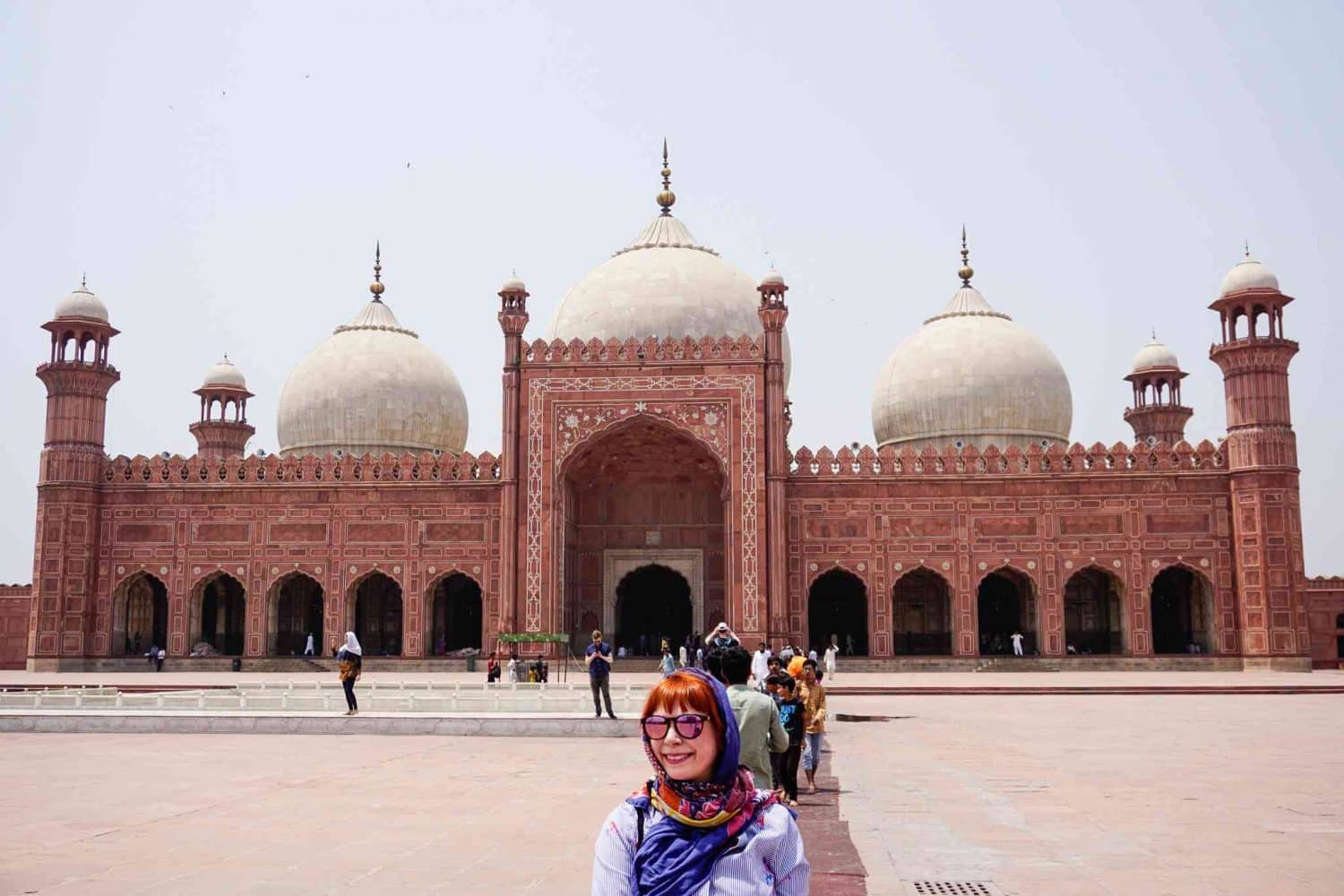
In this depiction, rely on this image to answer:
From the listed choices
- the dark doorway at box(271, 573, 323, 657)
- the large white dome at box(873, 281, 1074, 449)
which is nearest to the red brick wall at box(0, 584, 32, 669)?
the dark doorway at box(271, 573, 323, 657)

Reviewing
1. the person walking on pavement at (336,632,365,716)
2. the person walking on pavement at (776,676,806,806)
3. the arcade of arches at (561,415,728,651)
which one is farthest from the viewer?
the arcade of arches at (561,415,728,651)

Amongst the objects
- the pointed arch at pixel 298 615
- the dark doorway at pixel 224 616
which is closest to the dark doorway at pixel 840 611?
the pointed arch at pixel 298 615

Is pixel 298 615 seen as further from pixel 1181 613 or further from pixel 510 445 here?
pixel 1181 613

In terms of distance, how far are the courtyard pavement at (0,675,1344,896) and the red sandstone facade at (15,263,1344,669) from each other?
12.6m

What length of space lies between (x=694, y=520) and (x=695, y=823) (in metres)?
23.2

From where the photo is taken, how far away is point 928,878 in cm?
472

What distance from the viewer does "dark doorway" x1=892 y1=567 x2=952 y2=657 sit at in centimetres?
2584

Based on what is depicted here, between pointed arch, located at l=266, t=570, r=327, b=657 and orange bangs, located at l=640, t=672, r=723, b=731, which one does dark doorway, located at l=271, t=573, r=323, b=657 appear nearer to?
pointed arch, located at l=266, t=570, r=327, b=657

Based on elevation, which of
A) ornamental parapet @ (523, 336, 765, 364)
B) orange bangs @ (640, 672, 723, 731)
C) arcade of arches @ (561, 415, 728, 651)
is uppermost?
ornamental parapet @ (523, 336, 765, 364)

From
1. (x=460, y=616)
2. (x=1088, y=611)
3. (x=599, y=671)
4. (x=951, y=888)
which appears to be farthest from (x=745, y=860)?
(x=460, y=616)

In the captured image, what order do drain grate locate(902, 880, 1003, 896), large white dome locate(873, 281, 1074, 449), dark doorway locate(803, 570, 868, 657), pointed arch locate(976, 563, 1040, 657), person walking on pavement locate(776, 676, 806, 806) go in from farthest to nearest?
large white dome locate(873, 281, 1074, 449) → dark doorway locate(803, 570, 868, 657) → pointed arch locate(976, 563, 1040, 657) → person walking on pavement locate(776, 676, 806, 806) → drain grate locate(902, 880, 1003, 896)

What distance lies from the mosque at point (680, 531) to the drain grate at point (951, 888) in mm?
17398

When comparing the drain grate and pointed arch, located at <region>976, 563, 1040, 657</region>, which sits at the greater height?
pointed arch, located at <region>976, 563, 1040, 657</region>

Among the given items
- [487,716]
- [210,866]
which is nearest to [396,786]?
[210,866]
